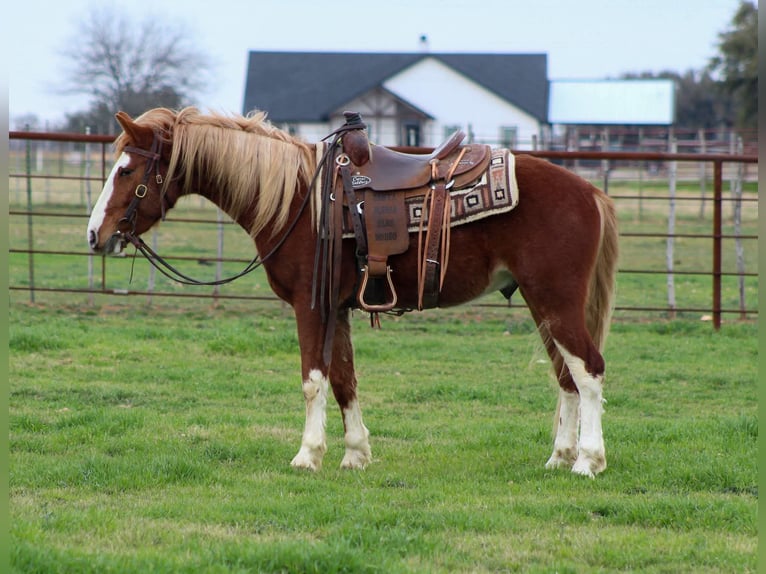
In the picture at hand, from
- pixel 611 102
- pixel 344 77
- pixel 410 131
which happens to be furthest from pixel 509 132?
pixel 344 77

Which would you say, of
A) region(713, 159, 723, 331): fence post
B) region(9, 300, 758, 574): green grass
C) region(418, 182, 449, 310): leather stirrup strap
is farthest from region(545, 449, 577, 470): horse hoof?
region(713, 159, 723, 331): fence post

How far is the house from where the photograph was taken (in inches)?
1582

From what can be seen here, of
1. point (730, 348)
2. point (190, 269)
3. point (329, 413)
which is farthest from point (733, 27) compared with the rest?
point (329, 413)

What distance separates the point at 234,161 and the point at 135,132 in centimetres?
52

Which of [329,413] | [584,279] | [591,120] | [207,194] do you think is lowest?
[329,413]

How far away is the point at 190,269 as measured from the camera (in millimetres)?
14352

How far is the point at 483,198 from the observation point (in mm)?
4672

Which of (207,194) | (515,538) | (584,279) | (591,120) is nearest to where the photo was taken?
(515,538)

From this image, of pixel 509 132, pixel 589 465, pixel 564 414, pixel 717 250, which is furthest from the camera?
pixel 509 132

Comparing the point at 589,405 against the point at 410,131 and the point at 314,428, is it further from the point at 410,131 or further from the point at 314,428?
the point at 410,131

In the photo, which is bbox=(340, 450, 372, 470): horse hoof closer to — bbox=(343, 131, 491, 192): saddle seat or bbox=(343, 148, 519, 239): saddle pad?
bbox=(343, 148, 519, 239): saddle pad

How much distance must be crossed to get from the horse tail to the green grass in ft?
1.30

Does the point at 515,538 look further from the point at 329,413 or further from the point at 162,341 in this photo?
the point at 162,341

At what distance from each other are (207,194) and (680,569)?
302 centimetres
